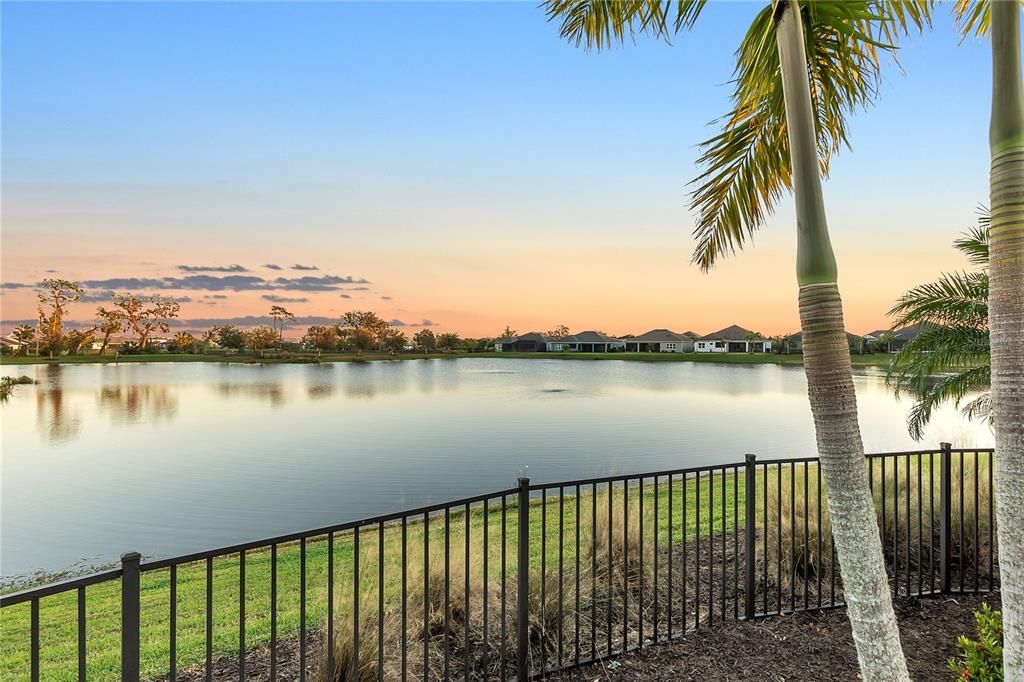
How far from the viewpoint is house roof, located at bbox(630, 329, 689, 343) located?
88.1 metres

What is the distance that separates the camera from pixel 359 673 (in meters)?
3.07

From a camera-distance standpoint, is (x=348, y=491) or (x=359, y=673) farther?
(x=348, y=491)

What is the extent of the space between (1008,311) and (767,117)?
3.48 m

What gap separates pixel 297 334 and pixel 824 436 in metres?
52.3

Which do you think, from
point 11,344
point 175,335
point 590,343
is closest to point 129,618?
point 11,344

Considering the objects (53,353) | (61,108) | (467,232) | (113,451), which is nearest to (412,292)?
(467,232)

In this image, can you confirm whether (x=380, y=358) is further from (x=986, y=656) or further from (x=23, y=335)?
(x=986, y=656)

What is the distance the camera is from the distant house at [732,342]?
256ft

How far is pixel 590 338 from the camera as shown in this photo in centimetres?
9325

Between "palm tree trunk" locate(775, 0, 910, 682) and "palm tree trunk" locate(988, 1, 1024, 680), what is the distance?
44cm

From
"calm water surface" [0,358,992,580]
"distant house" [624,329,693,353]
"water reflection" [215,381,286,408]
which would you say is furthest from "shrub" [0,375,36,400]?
"distant house" [624,329,693,353]

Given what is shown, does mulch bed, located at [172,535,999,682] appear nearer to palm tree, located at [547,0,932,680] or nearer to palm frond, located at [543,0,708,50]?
palm tree, located at [547,0,932,680]

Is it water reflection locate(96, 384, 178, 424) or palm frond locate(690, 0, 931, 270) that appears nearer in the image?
palm frond locate(690, 0, 931, 270)

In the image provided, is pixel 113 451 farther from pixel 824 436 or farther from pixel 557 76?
pixel 824 436
